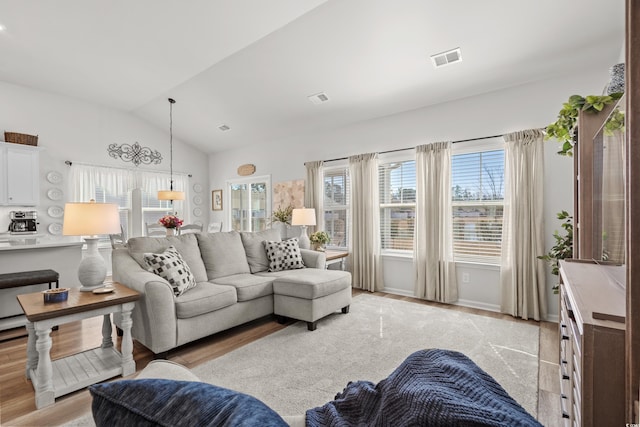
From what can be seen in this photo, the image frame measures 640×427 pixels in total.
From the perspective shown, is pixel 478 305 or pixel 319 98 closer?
pixel 478 305

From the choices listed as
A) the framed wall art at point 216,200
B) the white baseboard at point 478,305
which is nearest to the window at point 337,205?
the white baseboard at point 478,305

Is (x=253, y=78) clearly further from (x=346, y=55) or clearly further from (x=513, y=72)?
(x=513, y=72)

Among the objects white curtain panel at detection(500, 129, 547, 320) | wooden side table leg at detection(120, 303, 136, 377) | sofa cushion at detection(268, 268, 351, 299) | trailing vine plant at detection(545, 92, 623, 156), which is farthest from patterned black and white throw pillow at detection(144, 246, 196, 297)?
white curtain panel at detection(500, 129, 547, 320)

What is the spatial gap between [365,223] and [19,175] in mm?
5440

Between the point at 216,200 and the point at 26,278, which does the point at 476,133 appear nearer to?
the point at 26,278

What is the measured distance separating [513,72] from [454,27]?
0.99 meters

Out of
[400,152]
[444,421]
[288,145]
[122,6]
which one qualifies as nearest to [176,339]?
[444,421]

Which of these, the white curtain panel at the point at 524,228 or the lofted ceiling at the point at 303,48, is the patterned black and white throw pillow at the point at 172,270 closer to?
the lofted ceiling at the point at 303,48

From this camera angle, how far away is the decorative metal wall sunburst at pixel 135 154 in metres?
6.14

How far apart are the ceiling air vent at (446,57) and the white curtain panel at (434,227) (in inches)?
40.1

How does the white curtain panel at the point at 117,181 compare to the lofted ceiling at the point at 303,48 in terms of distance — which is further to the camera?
the white curtain panel at the point at 117,181

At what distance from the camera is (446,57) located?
3.39 meters

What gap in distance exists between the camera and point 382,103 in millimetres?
4465

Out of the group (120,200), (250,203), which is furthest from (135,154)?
(250,203)
